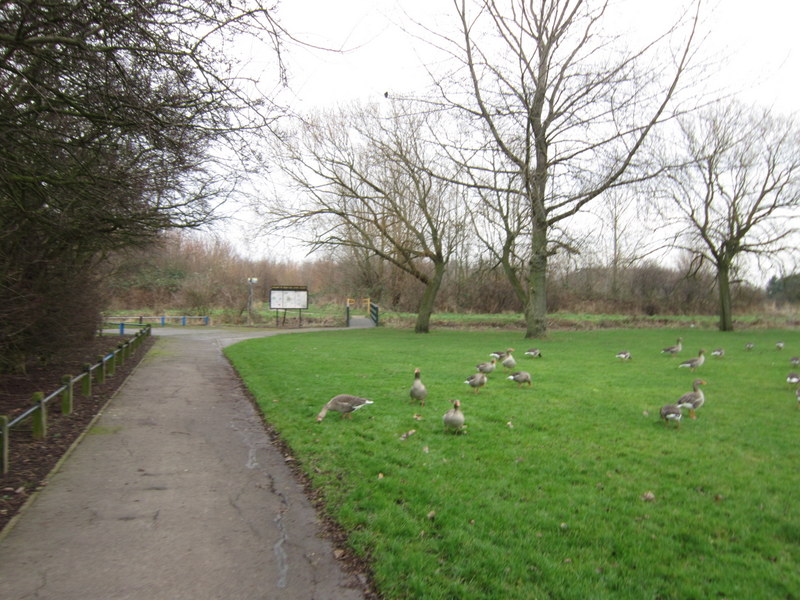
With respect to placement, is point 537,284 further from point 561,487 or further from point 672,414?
point 561,487

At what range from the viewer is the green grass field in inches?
148

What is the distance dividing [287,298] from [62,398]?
2732cm

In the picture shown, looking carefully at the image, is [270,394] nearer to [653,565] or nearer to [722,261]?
[653,565]

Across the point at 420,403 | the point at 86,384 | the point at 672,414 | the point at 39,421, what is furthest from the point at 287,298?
the point at 672,414

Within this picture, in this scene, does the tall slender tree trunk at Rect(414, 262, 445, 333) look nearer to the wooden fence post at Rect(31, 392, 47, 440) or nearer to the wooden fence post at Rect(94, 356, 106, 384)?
the wooden fence post at Rect(94, 356, 106, 384)

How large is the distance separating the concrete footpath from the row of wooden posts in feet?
2.08

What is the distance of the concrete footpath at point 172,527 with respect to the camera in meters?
3.81

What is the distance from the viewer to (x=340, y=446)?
6977mm

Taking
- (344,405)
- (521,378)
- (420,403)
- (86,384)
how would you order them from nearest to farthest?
1. (344,405)
2. (420,403)
3. (86,384)
4. (521,378)

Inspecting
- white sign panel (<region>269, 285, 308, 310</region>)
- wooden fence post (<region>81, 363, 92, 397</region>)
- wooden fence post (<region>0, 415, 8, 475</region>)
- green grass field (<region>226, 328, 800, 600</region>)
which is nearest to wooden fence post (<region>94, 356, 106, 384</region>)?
wooden fence post (<region>81, 363, 92, 397</region>)

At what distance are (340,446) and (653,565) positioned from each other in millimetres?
4179

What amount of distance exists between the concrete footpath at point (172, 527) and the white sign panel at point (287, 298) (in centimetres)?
2780

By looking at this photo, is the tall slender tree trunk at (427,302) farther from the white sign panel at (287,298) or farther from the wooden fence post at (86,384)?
the wooden fence post at (86,384)

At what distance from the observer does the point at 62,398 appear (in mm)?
9227
